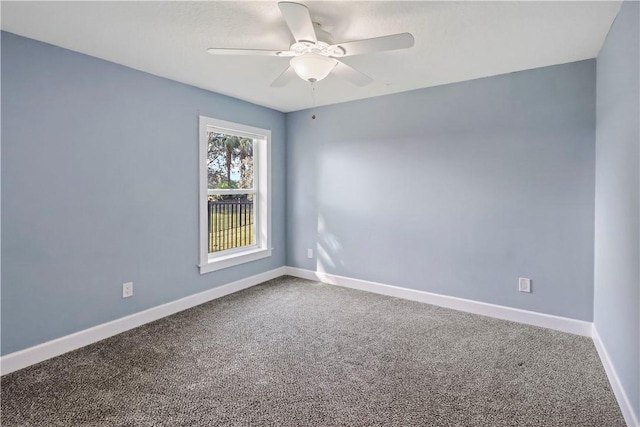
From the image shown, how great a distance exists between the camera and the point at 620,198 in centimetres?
201

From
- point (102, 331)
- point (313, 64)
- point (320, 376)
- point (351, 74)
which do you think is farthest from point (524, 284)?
point (102, 331)

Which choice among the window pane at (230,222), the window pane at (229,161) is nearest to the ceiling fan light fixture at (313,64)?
the window pane at (229,161)

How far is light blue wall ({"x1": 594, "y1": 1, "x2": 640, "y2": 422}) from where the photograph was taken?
5.61 feet

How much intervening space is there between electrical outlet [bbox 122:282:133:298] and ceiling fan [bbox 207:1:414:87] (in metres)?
2.09

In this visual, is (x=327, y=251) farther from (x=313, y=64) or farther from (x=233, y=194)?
(x=313, y=64)

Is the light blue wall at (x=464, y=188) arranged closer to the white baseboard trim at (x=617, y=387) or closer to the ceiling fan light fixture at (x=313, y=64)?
the white baseboard trim at (x=617, y=387)

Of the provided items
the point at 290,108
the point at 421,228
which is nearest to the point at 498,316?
the point at 421,228

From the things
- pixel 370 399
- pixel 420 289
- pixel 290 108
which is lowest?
pixel 370 399

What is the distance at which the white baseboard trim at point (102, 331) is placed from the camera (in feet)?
7.65

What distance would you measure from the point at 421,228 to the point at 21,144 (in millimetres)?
3432

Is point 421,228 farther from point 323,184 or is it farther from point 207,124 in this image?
point 207,124

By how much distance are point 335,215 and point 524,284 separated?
7.01 feet

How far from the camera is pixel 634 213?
1.74 metres

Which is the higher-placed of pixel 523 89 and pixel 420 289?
pixel 523 89
